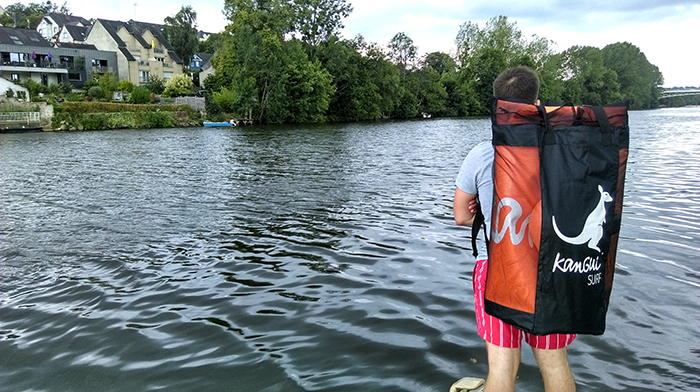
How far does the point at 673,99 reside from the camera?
17662 cm

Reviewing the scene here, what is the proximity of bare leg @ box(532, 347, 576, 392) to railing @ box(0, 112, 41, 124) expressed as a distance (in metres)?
56.4

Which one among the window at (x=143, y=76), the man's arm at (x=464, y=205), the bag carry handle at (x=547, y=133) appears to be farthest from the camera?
the window at (x=143, y=76)

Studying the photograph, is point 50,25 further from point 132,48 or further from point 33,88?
point 33,88

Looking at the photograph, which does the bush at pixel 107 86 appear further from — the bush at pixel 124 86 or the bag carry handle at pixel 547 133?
the bag carry handle at pixel 547 133

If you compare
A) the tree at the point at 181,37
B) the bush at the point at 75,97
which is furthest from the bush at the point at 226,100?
the tree at the point at 181,37

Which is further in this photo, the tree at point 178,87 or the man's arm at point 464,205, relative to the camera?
the tree at point 178,87

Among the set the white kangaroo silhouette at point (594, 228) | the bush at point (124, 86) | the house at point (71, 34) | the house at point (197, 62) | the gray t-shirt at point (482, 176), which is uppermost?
the house at point (71, 34)

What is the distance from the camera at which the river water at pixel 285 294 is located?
493 centimetres

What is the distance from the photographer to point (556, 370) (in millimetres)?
3328

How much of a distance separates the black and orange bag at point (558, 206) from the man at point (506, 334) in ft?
0.78

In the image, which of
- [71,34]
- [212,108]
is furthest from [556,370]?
[71,34]

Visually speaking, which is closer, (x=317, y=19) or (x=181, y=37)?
(x=317, y=19)

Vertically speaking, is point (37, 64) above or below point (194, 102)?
above

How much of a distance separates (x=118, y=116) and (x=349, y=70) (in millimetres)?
35400
